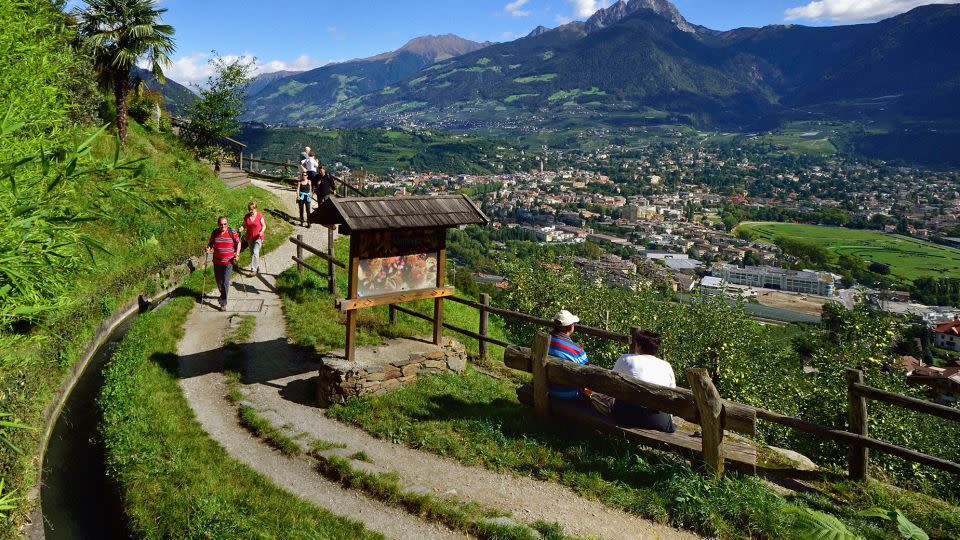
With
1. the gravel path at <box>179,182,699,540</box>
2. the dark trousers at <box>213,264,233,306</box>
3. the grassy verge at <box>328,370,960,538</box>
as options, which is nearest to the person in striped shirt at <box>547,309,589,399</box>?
the grassy verge at <box>328,370,960,538</box>

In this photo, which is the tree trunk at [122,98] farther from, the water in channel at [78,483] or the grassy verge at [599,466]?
the grassy verge at [599,466]

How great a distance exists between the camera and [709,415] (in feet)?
22.4

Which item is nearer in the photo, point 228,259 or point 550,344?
point 550,344

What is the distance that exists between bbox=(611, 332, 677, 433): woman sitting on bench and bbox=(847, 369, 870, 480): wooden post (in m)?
2.38

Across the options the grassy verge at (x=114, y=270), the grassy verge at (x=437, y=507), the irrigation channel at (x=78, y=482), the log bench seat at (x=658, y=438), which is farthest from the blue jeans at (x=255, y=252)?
the log bench seat at (x=658, y=438)

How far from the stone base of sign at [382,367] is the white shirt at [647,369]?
433 centimetres

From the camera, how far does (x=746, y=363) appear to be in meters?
18.0

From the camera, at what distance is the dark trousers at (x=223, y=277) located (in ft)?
47.9

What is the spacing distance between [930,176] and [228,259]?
243 m

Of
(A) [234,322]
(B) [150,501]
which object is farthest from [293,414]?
(A) [234,322]

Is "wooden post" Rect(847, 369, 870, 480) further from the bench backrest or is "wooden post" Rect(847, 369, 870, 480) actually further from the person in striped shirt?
the person in striped shirt

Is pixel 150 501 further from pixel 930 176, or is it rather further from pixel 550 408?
pixel 930 176

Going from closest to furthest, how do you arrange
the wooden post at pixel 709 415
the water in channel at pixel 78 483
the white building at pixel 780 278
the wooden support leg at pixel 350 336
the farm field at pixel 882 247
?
the wooden post at pixel 709 415
the water in channel at pixel 78 483
the wooden support leg at pixel 350 336
the white building at pixel 780 278
the farm field at pixel 882 247

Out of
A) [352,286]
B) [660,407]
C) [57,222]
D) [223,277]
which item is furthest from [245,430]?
[223,277]
